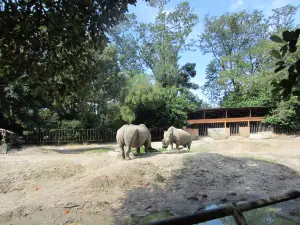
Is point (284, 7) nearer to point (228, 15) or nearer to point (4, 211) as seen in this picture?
point (228, 15)

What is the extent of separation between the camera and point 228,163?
9.32 metres

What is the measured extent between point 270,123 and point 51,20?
2535 cm

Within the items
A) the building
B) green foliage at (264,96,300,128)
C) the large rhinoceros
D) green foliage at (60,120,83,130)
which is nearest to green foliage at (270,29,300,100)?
the large rhinoceros

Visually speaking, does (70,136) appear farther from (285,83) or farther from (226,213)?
(226,213)

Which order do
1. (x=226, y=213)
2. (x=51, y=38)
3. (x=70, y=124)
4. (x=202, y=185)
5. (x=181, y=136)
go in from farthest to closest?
(x=70, y=124)
(x=181, y=136)
(x=202, y=185)
(x=51, y=38)
(x=226, y=213)

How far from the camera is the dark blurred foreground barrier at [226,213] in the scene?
4.59ft

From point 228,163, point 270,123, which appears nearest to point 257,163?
point 228,163

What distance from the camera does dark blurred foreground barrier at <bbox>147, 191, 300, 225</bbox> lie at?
1400 mm

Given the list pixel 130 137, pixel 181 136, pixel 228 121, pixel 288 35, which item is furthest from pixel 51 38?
pixel 228 121

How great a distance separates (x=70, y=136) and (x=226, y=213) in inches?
765

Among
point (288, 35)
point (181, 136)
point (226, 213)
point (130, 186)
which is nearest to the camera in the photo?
point (226, 213)

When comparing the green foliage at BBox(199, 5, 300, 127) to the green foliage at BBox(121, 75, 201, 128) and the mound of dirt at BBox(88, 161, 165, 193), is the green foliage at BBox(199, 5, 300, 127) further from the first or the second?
the mound of dirt at BBox(88, 161, 165, 193)

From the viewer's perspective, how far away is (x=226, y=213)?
1.57m

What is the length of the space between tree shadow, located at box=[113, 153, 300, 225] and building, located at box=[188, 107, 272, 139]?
49.8ft
